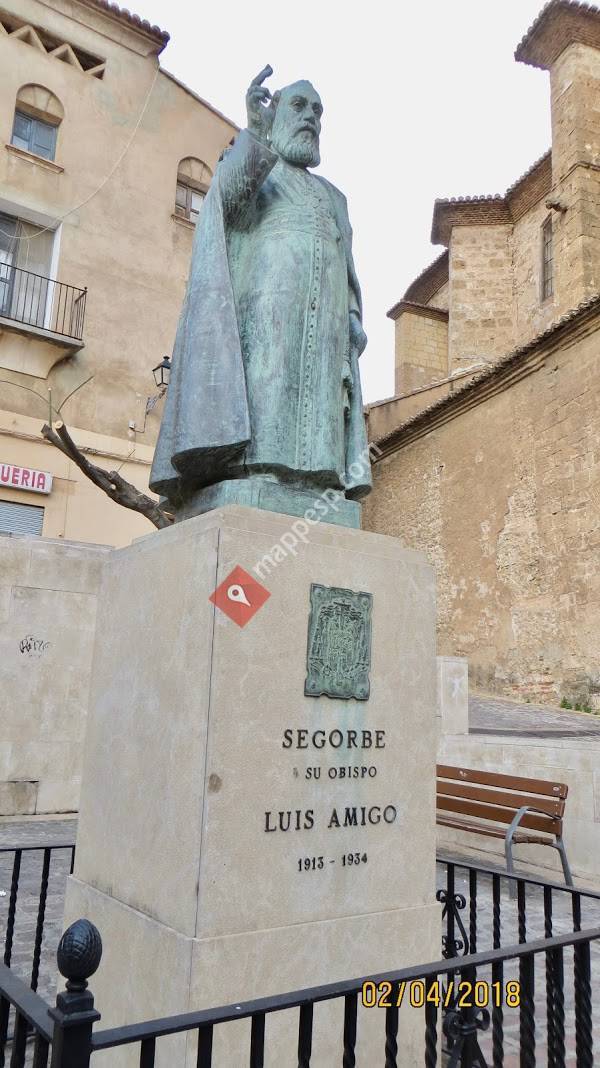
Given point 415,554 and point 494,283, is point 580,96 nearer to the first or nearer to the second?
point 494,283

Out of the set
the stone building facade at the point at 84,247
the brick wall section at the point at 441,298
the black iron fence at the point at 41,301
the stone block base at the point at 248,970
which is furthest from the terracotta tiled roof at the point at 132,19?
the stone block base at the point at 248,970

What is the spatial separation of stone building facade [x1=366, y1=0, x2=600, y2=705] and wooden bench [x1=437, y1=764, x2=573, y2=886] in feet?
23.7

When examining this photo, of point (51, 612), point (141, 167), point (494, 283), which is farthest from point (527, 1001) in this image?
point (494, 283)

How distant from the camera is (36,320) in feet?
44.5

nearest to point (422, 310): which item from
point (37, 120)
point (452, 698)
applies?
point (37, 120)

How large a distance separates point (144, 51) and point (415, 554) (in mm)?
15897

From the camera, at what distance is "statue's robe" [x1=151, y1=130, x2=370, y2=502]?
2.87 m

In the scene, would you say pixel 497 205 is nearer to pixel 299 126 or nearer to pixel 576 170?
pixel 576 170

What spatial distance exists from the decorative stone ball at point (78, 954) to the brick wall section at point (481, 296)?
881 inches

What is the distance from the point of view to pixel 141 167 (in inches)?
595

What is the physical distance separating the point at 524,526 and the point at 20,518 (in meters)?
9.04

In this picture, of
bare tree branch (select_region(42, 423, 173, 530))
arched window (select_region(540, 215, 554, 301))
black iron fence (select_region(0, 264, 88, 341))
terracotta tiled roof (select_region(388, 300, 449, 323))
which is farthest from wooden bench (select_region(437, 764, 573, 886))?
terracotta tiled roof (select_region(388, 300, 449, 323))

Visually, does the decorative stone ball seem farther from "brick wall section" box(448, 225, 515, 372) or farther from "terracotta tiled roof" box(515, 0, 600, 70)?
"brick wall section" box(448, 225, 515, 372)

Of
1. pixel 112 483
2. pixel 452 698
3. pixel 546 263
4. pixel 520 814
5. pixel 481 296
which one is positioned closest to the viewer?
pixel 520 814
